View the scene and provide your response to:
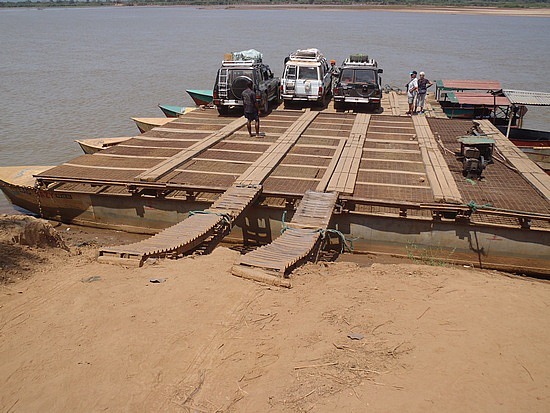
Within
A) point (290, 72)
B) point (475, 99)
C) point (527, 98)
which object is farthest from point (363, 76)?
point (527, 98)

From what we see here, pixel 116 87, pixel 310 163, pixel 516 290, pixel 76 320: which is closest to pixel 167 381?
pixel 76 320

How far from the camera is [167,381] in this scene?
15.1ft

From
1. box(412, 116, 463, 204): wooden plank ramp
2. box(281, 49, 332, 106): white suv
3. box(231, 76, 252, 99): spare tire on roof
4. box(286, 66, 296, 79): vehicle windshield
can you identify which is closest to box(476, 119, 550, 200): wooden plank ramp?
box(412, 116, 463, 204): wooden plank ramp

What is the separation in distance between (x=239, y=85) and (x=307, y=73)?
3370 millimetres

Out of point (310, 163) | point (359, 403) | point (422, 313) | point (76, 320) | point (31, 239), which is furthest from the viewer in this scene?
point (310, 163)

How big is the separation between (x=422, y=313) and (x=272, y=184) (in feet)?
16.8

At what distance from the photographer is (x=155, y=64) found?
4025 cm

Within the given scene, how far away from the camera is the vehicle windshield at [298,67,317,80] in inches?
704

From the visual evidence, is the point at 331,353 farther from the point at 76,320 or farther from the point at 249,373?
the point at 76,320

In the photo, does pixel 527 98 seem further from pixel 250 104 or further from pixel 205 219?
pixel 205 219

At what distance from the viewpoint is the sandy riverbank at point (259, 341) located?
442cm

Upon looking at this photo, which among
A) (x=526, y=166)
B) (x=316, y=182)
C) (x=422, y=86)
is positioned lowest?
(x=316, y=182)

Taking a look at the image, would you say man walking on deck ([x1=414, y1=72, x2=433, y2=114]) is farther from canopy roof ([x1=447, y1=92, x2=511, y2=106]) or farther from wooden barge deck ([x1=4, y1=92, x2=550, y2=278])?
wooden barge deck ([x1=4, y1=92, x2=550, y2=278])

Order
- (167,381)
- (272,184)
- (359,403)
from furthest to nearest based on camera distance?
(272,184), (167,381), (359,403)
